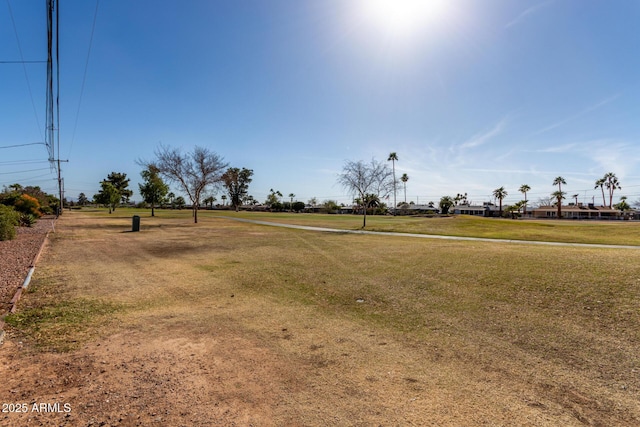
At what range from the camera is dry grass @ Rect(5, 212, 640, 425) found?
11.5ft

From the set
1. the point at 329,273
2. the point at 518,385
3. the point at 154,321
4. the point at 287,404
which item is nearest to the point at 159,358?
the point at 154,321

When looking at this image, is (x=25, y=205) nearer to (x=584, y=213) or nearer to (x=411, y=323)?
(x=411, y=323)

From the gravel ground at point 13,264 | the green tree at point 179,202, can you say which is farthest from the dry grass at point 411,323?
the green tree at point 179,202

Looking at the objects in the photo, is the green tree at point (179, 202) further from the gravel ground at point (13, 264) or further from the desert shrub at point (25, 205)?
the gravel ground at point (13, 264)

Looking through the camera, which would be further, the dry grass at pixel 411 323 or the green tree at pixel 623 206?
the green tree at pixel 623 206

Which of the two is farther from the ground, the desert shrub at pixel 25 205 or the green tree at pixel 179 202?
the green tree at pixel 179 202

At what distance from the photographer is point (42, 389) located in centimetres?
356

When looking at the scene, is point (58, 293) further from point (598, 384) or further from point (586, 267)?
point (586, 267)

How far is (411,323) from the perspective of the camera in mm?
6004

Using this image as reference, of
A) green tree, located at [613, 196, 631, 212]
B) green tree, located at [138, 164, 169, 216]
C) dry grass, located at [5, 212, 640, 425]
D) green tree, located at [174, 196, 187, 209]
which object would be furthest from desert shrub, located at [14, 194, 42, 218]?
green tree, located at [613, 196, 631, 212]

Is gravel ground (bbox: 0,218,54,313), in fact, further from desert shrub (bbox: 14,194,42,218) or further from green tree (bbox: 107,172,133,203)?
green tree (bbox: 107,172,133,203)

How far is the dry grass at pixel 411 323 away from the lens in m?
3.49

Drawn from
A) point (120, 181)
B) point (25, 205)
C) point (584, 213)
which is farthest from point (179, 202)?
point (584, 213)

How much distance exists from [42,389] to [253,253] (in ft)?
33.9
